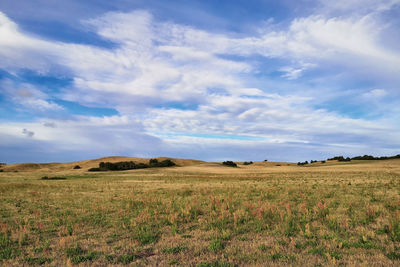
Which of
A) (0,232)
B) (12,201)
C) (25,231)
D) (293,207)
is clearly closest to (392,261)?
(293,207)

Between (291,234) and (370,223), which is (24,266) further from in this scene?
(370,223)

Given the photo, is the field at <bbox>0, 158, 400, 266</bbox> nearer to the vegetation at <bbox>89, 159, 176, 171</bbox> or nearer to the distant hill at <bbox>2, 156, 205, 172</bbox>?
the vegetation at <bbox>89, 159, 176, 171</bbox>

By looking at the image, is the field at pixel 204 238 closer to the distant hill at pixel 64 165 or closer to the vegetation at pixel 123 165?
the vegetation at pixel 123 165

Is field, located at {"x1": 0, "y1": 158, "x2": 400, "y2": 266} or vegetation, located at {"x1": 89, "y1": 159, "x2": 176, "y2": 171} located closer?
field, located at {"x1": 0, "y1": 158, "x2": 400, "y2": 266}

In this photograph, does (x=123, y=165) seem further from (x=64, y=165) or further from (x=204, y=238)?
(x=204, y=238)

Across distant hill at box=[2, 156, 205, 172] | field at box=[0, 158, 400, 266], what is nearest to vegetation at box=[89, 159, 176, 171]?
distant hill at box=[2, 156, 205, 172]

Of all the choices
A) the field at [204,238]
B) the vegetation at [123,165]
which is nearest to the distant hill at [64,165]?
the vegetation at [123,165]

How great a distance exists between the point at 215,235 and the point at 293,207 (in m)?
7.71

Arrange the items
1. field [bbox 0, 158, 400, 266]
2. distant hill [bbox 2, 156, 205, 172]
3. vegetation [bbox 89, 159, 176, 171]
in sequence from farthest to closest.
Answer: distant hill [bbox 2, 156, 205, 172] → vegetation [bbox 89, 159, 176, 171] → field [bbox 0, 158, 400, 266]

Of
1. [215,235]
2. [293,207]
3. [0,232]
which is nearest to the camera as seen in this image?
[215,235]

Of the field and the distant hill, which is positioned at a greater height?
the distant hill

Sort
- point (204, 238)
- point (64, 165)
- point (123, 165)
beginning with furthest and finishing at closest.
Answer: point (64, 165) < point (123, 165) < point (204, 238)

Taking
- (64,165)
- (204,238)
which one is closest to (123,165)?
(64,165)

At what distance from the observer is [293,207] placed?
16531 mm
